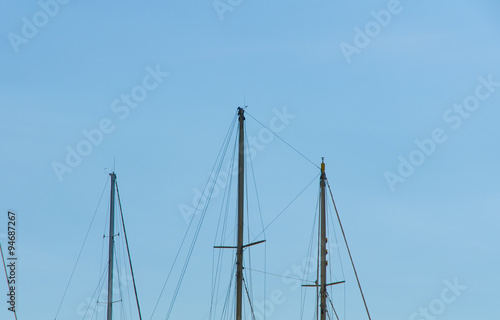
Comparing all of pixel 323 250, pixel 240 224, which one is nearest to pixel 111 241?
pixel 240 224

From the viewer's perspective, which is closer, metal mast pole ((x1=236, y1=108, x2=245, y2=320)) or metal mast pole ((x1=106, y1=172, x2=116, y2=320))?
metal mast pole ((x1=236, y1=108, x2=245, y2=320))

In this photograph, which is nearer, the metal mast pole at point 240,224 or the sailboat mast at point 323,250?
the metal mast pole at point 240,224

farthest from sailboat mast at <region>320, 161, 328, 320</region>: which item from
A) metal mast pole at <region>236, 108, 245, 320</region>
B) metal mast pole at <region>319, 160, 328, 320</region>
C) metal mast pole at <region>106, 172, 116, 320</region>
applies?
metal mast pole at <region>106, 172, 116, 320</region>

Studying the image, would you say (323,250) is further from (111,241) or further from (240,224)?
(111,241)

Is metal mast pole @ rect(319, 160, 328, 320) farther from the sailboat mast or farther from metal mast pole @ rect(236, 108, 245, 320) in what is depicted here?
metal mast pole @ rect(236, 108, 245, 320)

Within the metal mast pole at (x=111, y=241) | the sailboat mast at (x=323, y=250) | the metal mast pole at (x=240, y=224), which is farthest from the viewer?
the metal mast pole at (x=111, y=241)

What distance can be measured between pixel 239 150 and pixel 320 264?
12105mm

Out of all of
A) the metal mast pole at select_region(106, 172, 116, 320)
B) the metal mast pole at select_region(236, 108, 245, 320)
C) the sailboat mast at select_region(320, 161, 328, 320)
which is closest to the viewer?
the metal mast pole at select_region(236, 108, 245, 320)

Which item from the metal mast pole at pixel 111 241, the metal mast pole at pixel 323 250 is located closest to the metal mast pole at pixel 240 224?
the metal mast pole at pixel 323 250

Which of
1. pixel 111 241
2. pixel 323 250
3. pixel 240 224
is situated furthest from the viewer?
pixel 111 241

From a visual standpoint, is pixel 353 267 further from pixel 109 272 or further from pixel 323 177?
pixel 109 272

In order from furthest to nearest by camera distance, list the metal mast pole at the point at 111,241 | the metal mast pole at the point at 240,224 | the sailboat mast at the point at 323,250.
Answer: the metal mast pole at the point at 111,241 → the sailboat mast at the point at 323,250 → the metal mast pole at the point at 240,224

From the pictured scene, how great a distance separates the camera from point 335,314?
97.7 metres

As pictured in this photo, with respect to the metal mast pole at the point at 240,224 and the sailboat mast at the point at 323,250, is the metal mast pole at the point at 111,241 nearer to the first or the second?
the metal mast pole at the point at 240,224
